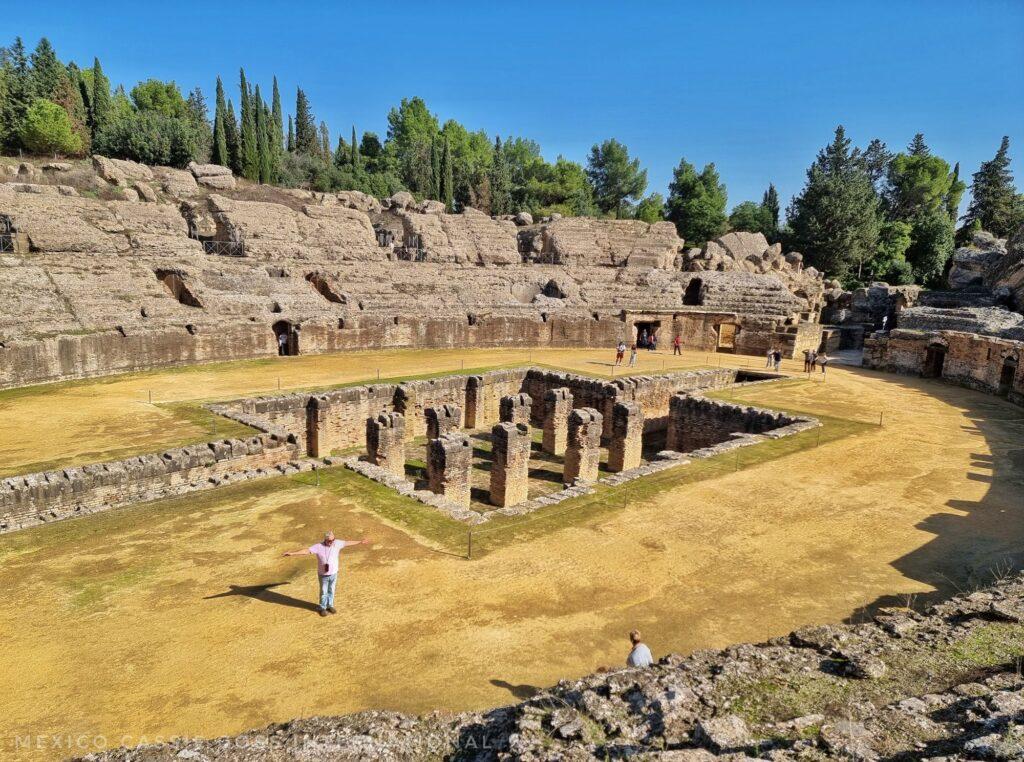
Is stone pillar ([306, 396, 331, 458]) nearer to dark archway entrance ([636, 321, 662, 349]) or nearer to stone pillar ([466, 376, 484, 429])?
stone pillar ([466, 376, 484, 429])

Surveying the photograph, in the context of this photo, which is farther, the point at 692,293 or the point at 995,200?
the point at 995,200

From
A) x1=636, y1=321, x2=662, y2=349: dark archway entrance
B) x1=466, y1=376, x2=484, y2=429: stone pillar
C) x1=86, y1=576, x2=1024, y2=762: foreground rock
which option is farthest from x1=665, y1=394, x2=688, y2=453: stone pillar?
x1=86, y1=576, x2=1024, y2=762: foreground rock

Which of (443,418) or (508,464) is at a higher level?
(443,418)

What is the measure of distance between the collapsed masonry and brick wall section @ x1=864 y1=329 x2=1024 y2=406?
11.8 ft

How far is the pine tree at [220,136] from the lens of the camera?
41562 millimetres

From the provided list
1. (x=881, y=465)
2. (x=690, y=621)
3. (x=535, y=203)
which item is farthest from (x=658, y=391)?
(x=535, y=203)

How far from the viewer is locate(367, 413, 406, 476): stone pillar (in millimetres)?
13273

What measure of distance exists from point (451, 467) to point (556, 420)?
550 centimetres

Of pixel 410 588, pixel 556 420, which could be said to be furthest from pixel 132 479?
pixel 556 420

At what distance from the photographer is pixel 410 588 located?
23.6 feet

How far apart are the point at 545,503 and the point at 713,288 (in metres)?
26.2

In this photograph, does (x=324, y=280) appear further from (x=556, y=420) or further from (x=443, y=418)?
(x=556, y=420)

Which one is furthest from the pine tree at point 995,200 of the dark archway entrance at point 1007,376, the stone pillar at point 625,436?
the stone pillar at point 625,436

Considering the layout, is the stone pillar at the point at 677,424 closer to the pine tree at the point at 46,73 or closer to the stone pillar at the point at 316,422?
the stone pillar at the point at 316,422
